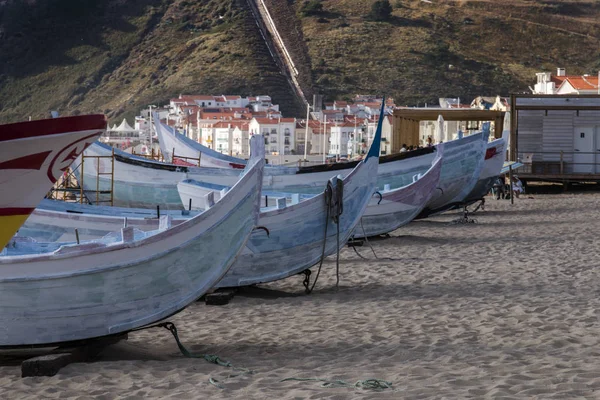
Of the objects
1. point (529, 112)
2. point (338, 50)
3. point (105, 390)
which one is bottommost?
point (105, 390)

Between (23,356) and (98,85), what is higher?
(98,85)

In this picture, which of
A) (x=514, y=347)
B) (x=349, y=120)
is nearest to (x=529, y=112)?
(x=514, y=347)

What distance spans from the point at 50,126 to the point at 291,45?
11534 centimetres

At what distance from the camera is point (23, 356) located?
8414 mm

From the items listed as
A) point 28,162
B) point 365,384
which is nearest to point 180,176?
point 365,384

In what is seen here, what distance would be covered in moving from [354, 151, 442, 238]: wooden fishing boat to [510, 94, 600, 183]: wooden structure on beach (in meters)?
14.8

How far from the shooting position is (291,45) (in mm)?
120000

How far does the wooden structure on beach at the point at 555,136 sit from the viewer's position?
105ft

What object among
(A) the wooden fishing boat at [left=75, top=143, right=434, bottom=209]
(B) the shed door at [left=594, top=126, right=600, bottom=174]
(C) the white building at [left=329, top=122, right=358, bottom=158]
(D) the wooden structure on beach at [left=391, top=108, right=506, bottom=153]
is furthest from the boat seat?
(C) the white building at [left=329, top=122, right=358, bottom=158]

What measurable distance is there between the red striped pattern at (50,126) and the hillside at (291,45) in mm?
95458

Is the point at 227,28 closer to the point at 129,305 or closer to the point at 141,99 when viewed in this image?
the point at 141,99

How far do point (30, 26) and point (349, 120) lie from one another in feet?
223

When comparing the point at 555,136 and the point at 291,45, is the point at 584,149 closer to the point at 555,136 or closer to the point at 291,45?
the point at 555,136

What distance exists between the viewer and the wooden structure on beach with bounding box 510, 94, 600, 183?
105 ft
